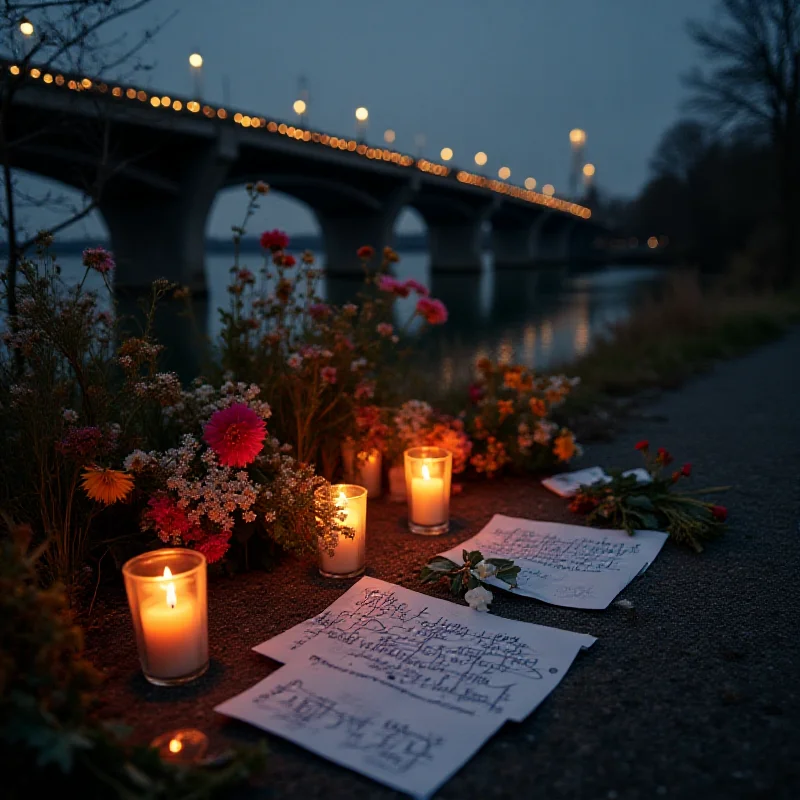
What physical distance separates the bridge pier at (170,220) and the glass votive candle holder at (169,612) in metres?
22.4

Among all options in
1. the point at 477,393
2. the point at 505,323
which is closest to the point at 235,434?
the point at 477,393

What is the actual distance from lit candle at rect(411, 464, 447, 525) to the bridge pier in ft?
70.7

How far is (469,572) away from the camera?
95.8 inches

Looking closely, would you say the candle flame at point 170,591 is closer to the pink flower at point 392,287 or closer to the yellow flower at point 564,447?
the pink flower at point 392,287

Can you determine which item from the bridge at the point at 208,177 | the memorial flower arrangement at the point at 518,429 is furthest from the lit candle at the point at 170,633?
the bridge at the point at 208,177

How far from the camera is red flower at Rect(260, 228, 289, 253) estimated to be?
10.5 ft

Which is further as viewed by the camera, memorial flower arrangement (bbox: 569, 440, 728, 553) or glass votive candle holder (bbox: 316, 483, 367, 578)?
memorial flower arrangement (bbox: 569, 440, 728, 553)

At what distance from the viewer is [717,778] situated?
1.52 m

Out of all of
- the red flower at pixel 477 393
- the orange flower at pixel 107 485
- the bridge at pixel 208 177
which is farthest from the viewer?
the bridge at pixel 208 177

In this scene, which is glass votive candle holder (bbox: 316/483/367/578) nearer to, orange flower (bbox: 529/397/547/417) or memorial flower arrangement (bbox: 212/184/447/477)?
memorial flower arrangement (bbox: 212/184/447/477)

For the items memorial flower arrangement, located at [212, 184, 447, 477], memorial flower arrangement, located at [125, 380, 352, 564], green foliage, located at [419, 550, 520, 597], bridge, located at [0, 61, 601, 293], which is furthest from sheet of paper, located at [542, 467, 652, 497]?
bridge, located at [0, 61, 601, 293]

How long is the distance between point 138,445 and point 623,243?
79.7 metres

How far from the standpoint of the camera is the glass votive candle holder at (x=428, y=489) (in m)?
2.92

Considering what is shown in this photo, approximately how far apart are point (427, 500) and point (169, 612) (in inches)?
51.7
